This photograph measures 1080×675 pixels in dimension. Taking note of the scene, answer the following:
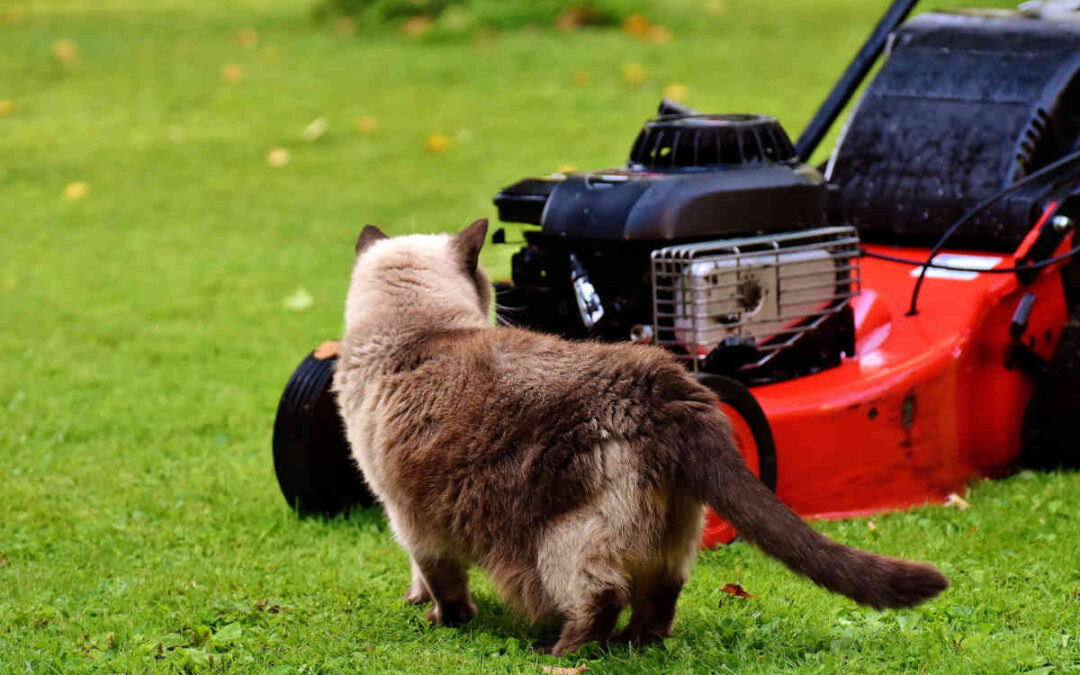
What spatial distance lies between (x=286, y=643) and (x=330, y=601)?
1.07ft

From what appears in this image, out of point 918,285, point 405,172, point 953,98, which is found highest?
point 953,98

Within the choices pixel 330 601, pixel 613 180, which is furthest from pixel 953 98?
pixel 330 601

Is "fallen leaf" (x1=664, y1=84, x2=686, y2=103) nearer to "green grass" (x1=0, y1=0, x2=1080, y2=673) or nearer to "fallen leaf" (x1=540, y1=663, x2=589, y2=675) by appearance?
"green grass" (x1=0, y1=0, x2=1080, y2=673)

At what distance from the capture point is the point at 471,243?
3.60m

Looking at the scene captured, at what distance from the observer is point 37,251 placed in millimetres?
7680

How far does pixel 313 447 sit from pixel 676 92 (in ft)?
21.0

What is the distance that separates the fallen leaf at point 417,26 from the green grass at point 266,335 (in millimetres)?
328

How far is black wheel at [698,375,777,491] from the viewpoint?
359 centimetres

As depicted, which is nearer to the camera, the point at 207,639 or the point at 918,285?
the point at 207,639

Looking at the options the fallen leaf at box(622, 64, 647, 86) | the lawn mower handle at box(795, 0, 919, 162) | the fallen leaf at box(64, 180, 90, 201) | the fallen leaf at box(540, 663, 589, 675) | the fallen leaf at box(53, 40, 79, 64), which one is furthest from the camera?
the fallen leaf at box(53, 40, 79, 64)

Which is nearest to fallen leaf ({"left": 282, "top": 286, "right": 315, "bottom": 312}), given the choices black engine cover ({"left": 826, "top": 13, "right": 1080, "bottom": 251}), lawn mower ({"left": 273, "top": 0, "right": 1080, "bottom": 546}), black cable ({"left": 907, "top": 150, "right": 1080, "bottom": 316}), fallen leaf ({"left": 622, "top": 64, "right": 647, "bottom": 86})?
lawn mower ({"left": 273, "top": 0, "right": 1080, "bottom": 546})

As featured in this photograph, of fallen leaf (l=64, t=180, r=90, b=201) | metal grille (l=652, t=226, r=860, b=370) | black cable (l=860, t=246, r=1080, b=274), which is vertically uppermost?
metal grille (l=652, t=226, r=860, b=370)

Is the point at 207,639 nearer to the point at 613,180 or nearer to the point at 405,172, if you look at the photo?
the point at 613,180

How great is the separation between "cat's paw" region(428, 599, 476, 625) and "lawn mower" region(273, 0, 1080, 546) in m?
0.73
